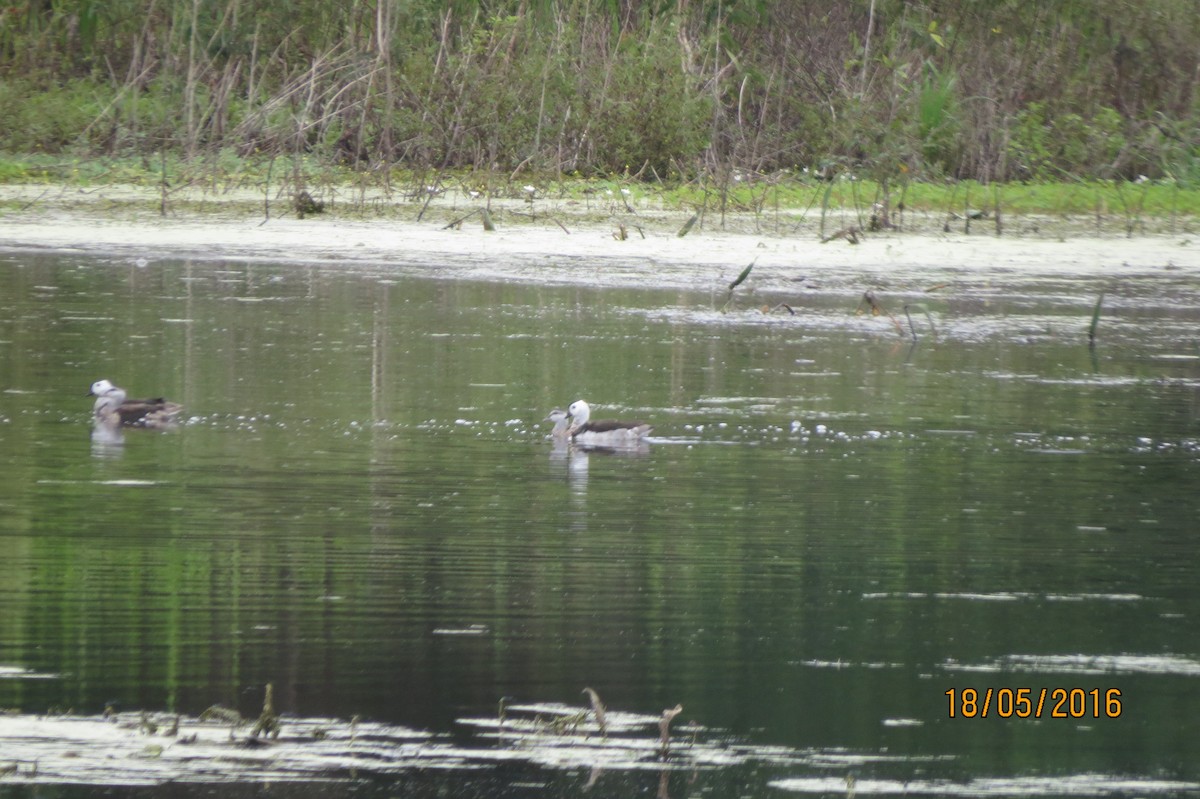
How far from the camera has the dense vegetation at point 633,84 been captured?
21.4 metres

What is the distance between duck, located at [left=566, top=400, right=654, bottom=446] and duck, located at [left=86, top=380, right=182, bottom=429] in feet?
5.59

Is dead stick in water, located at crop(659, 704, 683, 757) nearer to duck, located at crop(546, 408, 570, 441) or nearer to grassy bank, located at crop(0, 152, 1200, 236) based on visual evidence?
duck, located at crop(546, 408, 570, 441)

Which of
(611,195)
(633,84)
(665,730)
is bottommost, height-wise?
(665,730)

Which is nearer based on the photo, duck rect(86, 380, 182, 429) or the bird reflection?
the bird reflection

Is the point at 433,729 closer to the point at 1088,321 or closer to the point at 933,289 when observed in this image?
the point at 1088,321

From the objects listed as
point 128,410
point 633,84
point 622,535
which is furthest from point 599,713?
point 633,84

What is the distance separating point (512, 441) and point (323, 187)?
12.5 m

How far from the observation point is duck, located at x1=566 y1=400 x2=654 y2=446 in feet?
26.6

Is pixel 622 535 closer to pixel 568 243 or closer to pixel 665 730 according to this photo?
pixel 665 730

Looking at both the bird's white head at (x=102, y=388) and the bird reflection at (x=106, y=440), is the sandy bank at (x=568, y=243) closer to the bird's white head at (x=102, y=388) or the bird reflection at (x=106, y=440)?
the bird's white head at (x=102, y=388)

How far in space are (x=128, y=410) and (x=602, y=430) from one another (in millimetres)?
1957

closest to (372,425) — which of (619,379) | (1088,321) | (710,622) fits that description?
(619,379)

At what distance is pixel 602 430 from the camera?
810 cm

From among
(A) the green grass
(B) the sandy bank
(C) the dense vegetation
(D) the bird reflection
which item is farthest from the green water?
(C) the dense vegetation
